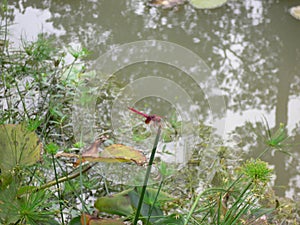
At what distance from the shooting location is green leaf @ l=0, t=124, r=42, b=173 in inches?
32.2

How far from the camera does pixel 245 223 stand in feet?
3.05

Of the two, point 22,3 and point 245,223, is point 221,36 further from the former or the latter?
point 245,223

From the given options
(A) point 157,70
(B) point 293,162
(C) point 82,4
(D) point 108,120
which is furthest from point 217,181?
(C) point 82,4

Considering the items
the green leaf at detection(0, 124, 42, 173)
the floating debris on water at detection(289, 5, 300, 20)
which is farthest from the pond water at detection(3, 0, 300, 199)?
the green leaf at detection(0, 124, 42, 173)

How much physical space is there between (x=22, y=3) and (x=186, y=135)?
1.45 m

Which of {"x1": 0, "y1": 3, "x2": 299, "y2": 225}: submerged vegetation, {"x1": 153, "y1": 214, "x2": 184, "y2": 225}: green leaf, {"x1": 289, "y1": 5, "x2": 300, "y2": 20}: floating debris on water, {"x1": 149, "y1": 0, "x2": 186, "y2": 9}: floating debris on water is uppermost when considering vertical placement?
{"x1": 289, "y1": 5, "x2": 300, "y2": 20}: floating debris on water

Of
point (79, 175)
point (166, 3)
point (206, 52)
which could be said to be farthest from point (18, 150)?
point (166, 3)

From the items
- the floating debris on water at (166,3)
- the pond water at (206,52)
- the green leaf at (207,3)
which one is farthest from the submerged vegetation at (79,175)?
the green leaf at (207,3)

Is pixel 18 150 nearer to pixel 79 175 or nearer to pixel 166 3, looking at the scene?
pixel 79 175

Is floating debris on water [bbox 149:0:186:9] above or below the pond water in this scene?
above

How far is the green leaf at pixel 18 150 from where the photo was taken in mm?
818

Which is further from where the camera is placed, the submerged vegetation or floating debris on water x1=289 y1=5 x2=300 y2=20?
floating debris on water x1=289 y1=5 x2=300 y2=20

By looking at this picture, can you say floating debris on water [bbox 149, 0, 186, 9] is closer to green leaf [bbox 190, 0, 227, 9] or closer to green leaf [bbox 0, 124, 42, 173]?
green leaf [bbox 190, 0, 227, 9]

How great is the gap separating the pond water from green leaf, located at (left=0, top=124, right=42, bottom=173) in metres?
0.75
